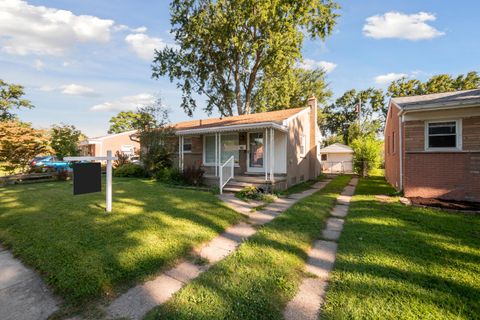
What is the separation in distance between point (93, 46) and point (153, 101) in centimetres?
405

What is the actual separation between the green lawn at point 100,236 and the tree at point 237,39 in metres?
15.2

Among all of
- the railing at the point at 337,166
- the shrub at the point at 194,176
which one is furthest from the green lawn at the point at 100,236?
the railing at the point at 337,166

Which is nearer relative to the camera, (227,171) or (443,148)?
(443,148)

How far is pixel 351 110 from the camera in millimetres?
48500

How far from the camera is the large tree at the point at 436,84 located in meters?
34.3

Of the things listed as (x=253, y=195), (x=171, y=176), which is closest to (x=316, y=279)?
(x=253, y=195)

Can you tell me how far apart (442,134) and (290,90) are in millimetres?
18070

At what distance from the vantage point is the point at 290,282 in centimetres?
308

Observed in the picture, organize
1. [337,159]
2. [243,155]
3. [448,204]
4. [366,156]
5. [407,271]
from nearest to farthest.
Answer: [407,271] < [448,204] < [243,155] < [366,156] < [337,159]

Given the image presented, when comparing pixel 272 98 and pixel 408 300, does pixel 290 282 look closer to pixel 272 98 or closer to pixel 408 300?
pixel 408 300

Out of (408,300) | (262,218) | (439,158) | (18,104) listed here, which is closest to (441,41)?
(439,158)

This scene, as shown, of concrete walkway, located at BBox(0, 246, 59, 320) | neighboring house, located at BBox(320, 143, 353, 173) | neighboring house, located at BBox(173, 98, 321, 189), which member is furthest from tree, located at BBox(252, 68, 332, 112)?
concrete walkway, located at BBox(0, 246, 59, 320)

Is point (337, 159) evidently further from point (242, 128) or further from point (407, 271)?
point (407, 271)

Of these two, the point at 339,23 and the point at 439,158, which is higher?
the point at 339,23
